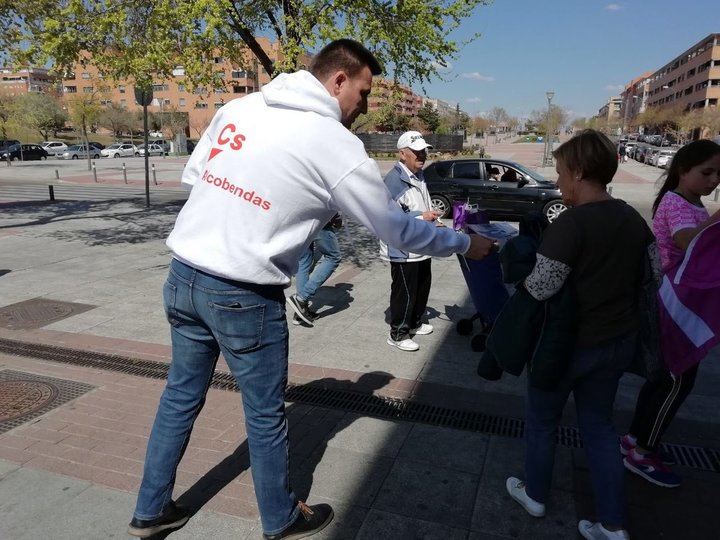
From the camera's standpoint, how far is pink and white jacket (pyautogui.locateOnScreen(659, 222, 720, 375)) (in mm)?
2531

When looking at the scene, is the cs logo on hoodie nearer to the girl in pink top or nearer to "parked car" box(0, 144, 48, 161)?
the girl in pink top

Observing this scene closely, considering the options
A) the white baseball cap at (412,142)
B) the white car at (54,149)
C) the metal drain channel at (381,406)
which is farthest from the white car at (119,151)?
the white baseball cap at (412,142)

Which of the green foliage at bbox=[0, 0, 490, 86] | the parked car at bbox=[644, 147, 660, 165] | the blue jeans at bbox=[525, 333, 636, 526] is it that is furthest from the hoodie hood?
the parked car at bbox=[644, 147, 660, 165]

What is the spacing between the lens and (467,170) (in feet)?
46.6

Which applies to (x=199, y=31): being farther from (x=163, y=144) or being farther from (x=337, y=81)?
(x=163, y=144)

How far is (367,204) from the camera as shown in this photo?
2.01 meters

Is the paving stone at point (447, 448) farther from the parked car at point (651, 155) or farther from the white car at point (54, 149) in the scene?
the white car at point (54, 149)

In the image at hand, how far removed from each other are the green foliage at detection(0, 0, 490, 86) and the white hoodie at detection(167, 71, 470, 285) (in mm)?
5856

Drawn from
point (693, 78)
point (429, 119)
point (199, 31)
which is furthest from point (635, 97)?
point (199, 31)

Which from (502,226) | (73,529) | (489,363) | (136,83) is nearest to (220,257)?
(489,363)

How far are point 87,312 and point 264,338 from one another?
14.3ft

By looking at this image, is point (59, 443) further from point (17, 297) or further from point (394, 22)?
point (394, 22)

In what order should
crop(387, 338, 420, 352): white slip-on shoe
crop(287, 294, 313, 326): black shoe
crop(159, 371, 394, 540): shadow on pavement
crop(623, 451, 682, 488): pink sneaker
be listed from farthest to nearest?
crop(287, 294, 313, 326): black shoe → crop(387, 338, 420, 352): white slip-on shoe → crop(623, 451, 682, 488): pink sneaker → crop(159, 371, 394, 540): shadow on pavement

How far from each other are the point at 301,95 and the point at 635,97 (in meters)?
171
